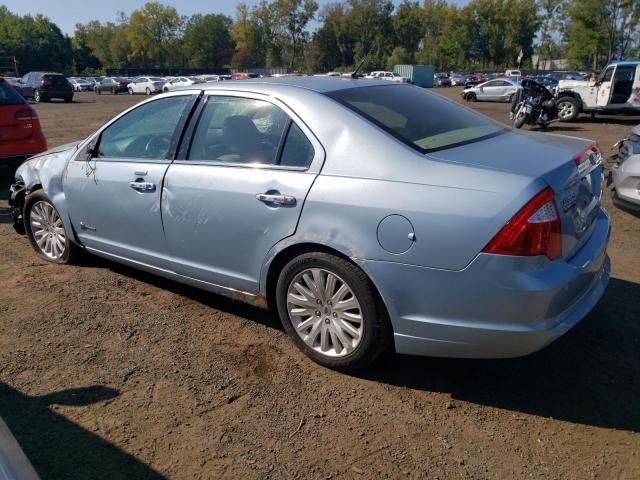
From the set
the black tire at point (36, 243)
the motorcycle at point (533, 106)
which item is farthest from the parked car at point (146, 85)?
the black tire at point (36, 243)

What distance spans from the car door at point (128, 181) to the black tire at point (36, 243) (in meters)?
0.31

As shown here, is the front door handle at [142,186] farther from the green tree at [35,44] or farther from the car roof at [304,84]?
the green tree at [35,44]

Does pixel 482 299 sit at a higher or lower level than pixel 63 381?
higher

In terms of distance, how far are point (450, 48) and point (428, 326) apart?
91967 millimetres

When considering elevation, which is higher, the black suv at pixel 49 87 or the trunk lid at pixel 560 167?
the trunk lid at pixel 560 167

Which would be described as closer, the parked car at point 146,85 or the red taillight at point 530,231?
the red taillight at point 530,231

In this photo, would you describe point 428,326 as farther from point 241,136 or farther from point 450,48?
point 450,48

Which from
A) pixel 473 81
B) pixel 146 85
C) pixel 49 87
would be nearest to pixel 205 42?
pixel 146 85

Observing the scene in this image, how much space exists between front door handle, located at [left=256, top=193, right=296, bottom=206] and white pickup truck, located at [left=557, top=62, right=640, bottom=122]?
16.2 m

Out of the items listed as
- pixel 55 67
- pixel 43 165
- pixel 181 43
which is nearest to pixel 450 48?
pixel 181 43

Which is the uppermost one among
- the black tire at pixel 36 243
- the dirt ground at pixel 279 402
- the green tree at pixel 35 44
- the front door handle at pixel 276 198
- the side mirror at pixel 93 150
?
the green tree at pixel 35 44

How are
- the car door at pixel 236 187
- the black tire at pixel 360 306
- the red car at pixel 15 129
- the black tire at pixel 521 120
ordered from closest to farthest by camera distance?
1. the black tire at pixel 360 306
2. the car door at pixel 236 187
3. the red car at pixel 15 129
4. the black tire at pixel 521 120

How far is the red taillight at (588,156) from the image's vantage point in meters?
2.90

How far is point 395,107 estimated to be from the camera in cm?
335
